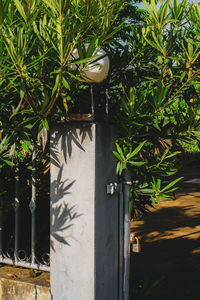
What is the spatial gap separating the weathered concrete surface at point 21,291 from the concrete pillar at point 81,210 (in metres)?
0.11

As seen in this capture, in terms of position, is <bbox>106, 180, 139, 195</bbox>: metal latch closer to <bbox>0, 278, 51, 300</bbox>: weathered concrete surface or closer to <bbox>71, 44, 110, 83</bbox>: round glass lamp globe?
<bbox>71, 44, 110, 83</bbox>: round glass lamp globe

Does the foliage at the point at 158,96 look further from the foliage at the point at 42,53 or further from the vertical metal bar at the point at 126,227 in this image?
the foliage at the point at 42,53

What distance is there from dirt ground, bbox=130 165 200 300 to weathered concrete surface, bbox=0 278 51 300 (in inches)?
52.3

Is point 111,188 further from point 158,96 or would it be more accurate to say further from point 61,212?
point 158,96

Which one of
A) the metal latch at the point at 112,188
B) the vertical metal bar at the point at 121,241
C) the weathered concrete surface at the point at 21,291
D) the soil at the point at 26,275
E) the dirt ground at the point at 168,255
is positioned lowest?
the dirt ground at the point at 168,255

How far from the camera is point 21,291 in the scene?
371 cm

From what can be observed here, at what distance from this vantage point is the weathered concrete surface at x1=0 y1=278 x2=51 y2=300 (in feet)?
12.0

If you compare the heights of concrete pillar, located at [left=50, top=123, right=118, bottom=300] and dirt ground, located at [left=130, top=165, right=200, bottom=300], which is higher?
concrete pillar, located at [left=50, top=123, right=118, bottom=300]

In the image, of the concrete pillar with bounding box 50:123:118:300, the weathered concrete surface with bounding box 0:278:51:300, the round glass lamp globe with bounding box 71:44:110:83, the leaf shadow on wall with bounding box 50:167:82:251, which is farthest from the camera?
Answer: the weathered concrete surface with bounding box 0:278:51:300

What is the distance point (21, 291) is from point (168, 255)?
3.70 m

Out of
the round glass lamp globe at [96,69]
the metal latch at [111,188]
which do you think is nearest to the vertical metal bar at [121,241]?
the metal latch at [111,188]

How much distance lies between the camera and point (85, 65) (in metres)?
3.03

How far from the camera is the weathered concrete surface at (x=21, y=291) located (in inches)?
143

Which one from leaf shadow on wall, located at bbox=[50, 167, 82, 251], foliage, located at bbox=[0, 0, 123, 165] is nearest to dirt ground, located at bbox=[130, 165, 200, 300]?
leaf shadow on wall, located at bbox=[50, 167, 82, 251]
